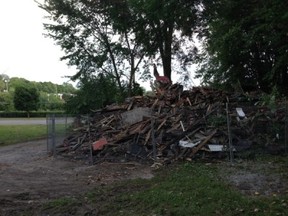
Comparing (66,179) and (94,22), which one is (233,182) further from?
(94,22)

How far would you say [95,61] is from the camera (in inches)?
1152

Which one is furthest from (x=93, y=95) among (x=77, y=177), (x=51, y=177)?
(x=77, y=177)

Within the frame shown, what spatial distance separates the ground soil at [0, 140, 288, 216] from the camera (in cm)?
856

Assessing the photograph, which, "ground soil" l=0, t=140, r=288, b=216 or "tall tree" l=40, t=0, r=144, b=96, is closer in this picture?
"ground soil" l=0, t=140, r=288, b=216

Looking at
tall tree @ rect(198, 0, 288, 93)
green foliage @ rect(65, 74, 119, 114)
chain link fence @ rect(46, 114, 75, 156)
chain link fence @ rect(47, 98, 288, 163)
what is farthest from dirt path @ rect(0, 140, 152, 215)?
green foliage @ rect(65, 74, 119, 114)

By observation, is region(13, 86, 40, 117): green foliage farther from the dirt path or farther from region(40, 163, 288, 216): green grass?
region(40, 163, 288, 216): green grass

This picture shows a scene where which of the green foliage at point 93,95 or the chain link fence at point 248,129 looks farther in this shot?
the green foliage at point 93,95

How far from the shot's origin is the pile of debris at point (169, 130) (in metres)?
12.8

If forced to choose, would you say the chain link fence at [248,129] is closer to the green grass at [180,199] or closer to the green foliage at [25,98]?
the green grass at [180,199]

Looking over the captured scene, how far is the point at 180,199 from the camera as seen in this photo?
7594 millimetres

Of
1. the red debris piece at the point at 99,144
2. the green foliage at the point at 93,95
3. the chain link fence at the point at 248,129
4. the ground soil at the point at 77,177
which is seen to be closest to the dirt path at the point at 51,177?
the ground soil at the point at 77,177

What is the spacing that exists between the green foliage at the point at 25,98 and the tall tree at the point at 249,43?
45.9m

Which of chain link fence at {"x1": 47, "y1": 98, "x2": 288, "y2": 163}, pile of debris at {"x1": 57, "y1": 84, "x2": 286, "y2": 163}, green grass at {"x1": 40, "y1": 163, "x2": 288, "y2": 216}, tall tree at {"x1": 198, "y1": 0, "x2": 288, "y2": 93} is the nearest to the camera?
green grass at {"x1": 40, "y1": 163, "x2": 288, "y2": 216}

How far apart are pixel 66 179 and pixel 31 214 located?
3629 millimetres
